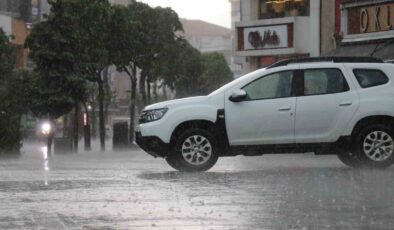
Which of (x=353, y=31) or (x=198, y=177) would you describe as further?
(x=353, y=31)

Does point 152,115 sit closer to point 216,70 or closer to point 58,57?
point 58,57

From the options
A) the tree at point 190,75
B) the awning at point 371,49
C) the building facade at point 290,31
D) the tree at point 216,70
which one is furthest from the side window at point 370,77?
the tree at point 216,70

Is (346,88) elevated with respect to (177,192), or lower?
elevated

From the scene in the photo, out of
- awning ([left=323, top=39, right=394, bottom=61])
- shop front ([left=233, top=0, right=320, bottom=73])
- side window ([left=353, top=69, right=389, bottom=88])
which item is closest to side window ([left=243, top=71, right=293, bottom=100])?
side window ([left=353, top=69, right=389, bottom=88])

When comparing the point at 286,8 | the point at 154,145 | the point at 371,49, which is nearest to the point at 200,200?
the point at 154,145

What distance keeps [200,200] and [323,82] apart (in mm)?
4560

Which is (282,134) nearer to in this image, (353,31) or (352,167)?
(352,167)

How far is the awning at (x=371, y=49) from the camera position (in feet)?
76.4

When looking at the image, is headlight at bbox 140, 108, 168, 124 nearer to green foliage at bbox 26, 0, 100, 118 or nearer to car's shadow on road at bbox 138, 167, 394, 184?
car's shadow on road at bbox 138, 167, 394, 184

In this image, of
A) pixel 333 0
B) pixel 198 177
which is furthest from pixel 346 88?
pixel 333 0

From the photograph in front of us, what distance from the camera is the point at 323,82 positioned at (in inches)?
504

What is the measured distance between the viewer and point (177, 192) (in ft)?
31.7

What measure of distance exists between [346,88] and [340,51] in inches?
547

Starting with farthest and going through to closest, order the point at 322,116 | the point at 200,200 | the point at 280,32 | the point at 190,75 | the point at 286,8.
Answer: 1. the point at 190,75
2. the point at 286,8
3. the point at 280,32
4. the point at 322,116
5. the point at 200,200
